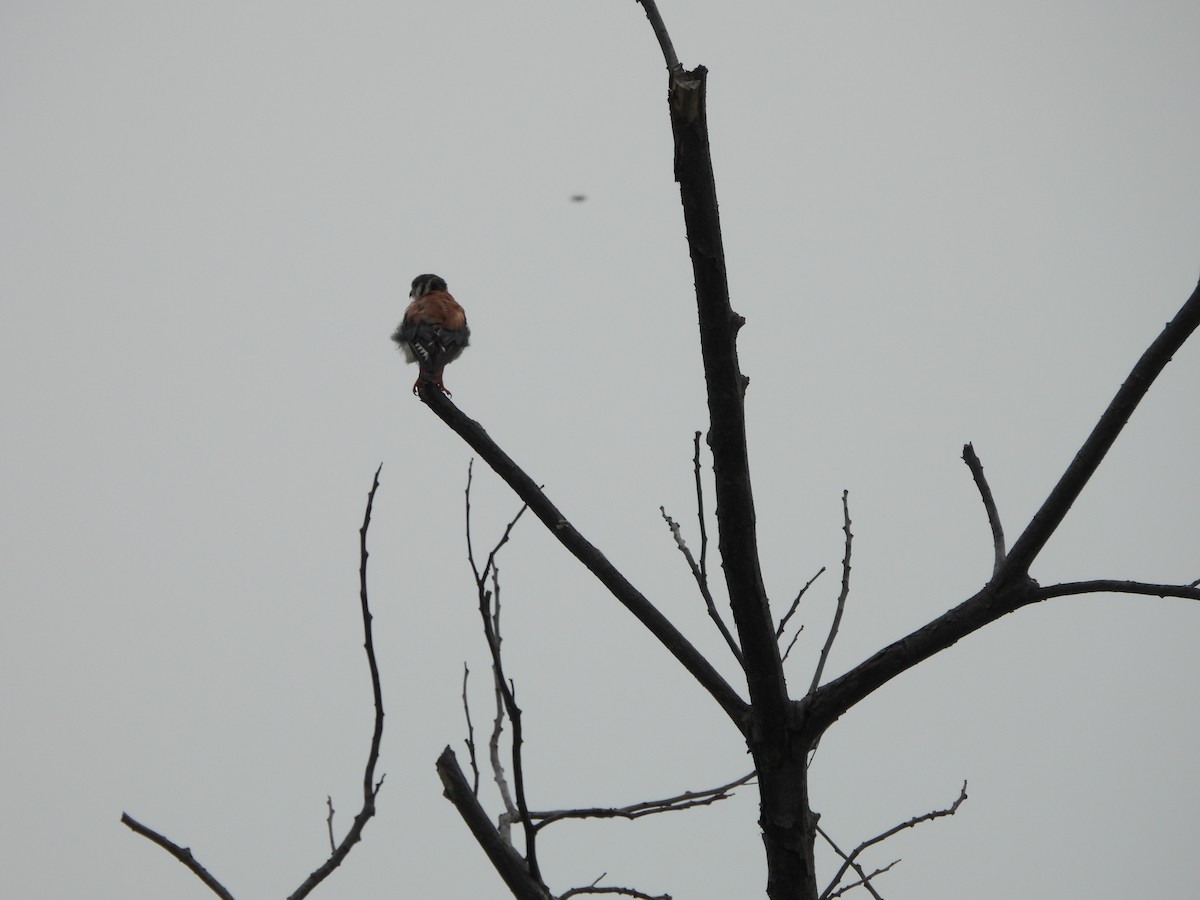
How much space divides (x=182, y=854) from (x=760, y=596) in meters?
1.30

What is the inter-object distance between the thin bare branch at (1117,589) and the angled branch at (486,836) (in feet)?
4.05

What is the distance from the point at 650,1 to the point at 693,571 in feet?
4.40

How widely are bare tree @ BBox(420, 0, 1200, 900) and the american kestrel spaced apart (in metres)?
3.26

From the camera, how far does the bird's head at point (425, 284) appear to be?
22.2 ft

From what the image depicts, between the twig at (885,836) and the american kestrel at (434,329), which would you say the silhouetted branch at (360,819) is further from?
the american kestrel at (434,329)

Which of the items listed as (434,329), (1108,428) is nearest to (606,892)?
(1108,428)

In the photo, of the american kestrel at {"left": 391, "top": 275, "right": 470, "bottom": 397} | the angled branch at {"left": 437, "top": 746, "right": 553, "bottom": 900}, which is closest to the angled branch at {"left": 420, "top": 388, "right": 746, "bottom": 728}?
the angled branch at {"left": 437, "top": 746, "right": 553, "bottom": 900}

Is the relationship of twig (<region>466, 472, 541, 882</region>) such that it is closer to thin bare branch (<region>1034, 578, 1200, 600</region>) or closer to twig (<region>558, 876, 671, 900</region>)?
twig (<region>558, 876, 671, 900</region>)

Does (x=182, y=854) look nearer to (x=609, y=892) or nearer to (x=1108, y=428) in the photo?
(x=609, y=892)

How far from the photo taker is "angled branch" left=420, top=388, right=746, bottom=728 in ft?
7.38

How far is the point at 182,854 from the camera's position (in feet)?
6.22

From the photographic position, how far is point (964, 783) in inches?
120

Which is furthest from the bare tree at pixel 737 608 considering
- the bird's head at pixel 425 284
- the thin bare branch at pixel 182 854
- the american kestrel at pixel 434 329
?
the bird's head at pixel 425 284

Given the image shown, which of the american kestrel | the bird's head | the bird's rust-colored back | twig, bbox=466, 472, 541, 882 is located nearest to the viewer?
twig, bbox=466, 472, 541, 882
